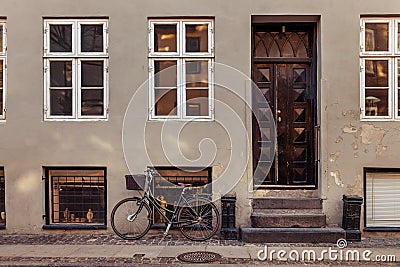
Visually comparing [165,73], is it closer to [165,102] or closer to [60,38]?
[165,102]

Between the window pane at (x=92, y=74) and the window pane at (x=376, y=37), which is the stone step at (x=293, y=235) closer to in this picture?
the window pane at (x=376, y=37)

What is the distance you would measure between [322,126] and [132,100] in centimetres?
374

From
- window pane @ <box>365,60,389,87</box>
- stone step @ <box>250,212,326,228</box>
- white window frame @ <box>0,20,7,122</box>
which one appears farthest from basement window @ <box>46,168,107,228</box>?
window pane @ <box>365,60,389,87</box>

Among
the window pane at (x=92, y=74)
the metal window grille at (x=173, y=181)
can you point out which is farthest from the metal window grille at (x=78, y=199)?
the window pane at (x=92, y=74)

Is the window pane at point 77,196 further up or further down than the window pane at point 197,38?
further down

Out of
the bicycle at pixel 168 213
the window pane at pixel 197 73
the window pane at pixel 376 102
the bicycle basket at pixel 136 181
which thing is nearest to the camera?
the bicycle at pixel 168 213

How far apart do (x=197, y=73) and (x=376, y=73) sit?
352 cm

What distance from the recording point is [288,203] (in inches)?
348

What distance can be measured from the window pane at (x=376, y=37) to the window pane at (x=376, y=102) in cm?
85

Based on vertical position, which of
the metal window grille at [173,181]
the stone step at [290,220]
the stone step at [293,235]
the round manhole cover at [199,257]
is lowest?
the round manhole cover at [199,257]

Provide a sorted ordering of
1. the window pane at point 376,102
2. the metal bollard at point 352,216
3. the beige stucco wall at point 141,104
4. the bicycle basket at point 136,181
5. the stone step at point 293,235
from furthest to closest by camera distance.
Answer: the window pane at point 376,102 < the beige stucco wall at point 141,104 < the bicycle basket at point 136,181 < the metal bollard at point 352,216 < the stone step at point 293,235

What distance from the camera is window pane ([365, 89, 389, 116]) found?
8.87 metres

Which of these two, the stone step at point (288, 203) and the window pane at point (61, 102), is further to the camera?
the window pane at point (61, 102)

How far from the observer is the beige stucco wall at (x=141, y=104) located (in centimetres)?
876
